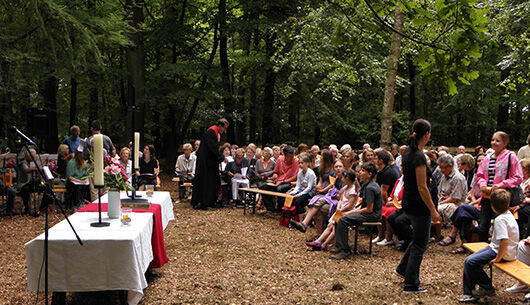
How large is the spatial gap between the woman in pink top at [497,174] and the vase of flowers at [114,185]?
16.1 ft

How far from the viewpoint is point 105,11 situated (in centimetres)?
1136

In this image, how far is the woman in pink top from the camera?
621cm

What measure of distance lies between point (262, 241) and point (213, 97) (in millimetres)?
10481

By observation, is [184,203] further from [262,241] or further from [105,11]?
[105,11]

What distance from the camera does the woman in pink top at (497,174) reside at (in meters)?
6.21

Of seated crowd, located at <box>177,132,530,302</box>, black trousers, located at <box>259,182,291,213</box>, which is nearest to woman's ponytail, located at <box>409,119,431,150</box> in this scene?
seated crowd, located at <box>177,132,530,302</box>

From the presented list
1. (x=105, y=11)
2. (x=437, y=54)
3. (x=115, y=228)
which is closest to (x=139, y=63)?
(x=105, y=11)

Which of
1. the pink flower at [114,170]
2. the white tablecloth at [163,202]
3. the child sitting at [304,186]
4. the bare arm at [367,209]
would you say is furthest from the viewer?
A: the child sitting at [304,186]

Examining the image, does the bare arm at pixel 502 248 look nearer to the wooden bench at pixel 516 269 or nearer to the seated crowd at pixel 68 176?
the wooden bench at pixel 516 269

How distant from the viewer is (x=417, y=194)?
15.6ft

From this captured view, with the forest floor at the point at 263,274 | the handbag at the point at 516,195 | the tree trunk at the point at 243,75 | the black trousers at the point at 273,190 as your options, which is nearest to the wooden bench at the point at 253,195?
the black trousers at the point at 273,190

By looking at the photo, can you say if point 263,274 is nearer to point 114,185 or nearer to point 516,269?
point 114,185

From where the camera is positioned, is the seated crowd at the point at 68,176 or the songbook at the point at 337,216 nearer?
the songbook at the point at 337,216

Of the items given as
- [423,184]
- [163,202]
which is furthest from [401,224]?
[163,202]
